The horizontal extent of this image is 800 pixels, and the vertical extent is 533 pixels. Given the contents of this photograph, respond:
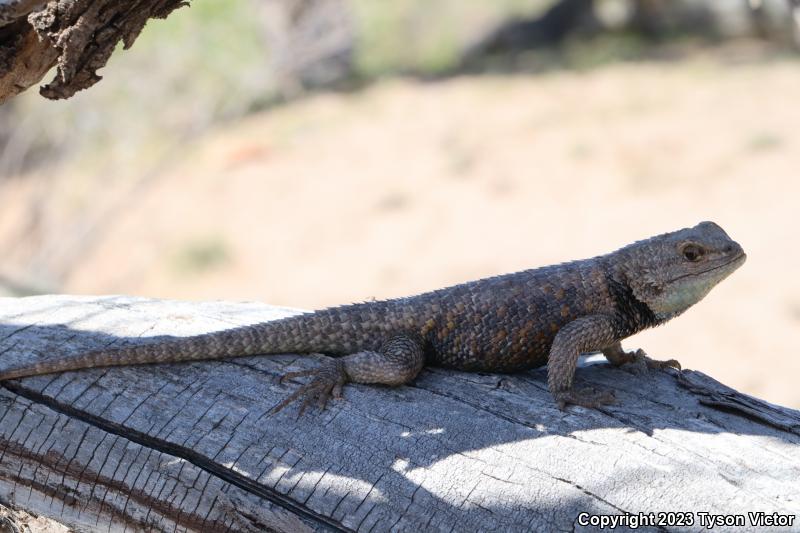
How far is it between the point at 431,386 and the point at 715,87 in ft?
55.5

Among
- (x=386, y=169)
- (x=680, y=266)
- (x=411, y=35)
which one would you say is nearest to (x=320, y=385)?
(x=680, y=266)

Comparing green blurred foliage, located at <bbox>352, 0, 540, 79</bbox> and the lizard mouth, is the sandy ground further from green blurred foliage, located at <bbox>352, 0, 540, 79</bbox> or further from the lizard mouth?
the lizard mouth

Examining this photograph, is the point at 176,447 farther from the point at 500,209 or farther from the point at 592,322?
the point at 500,209

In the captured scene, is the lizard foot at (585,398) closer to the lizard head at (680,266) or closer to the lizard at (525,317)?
the lizard at (525,317)

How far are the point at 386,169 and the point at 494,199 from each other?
98.4 inches

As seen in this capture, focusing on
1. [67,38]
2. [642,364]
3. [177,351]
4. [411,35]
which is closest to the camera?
[67,38]

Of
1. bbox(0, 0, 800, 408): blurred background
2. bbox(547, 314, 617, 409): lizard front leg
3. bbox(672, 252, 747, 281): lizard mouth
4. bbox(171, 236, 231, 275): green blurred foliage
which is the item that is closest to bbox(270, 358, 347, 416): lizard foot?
bbox(547, 314, 617, 409): lizard front leg

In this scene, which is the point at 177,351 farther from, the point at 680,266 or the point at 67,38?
the point at 680,266

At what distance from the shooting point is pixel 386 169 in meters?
16.5

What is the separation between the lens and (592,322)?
373 centimetres

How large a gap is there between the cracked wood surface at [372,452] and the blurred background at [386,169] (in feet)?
15.5

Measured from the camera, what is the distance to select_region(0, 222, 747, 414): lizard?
370 centimetres

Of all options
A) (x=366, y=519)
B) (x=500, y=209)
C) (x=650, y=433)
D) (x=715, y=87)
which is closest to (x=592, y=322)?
(x=650, y=433)

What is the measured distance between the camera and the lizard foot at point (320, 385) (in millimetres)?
3297
